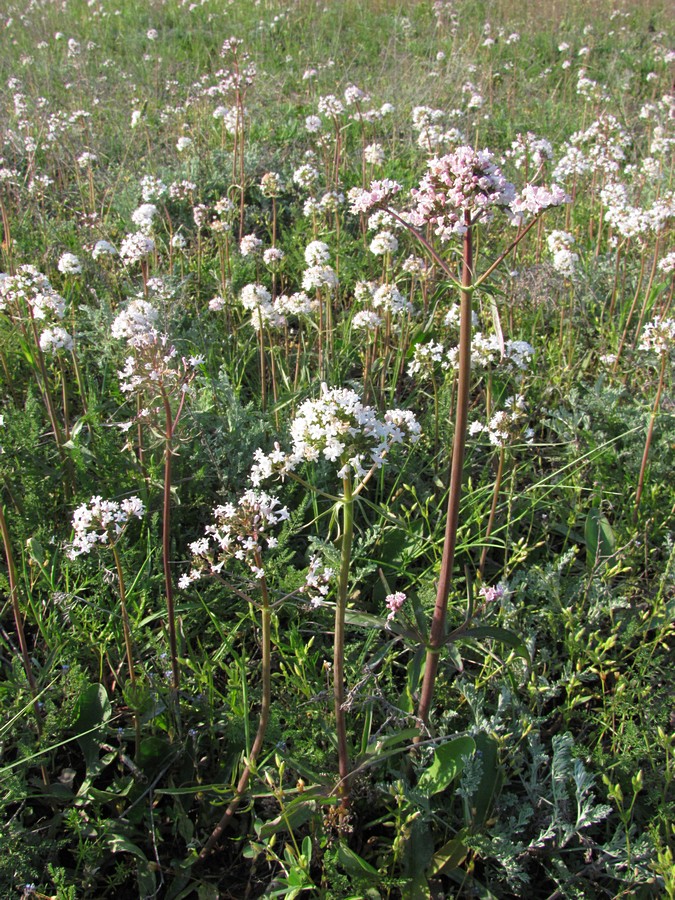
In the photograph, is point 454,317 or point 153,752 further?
point 454,317

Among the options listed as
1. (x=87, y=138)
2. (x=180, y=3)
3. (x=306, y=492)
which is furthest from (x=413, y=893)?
(x=180, y=3)

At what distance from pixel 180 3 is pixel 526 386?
41.6 ft

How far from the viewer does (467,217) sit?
5.00ft

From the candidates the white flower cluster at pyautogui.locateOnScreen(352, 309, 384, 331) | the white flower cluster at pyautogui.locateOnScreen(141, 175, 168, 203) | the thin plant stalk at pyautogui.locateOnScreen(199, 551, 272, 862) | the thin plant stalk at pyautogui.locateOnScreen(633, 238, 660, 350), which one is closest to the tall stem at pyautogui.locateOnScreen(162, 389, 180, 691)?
the thin plant stalk at pyautogui.locateOnScreen(199, 551, 272, 862)

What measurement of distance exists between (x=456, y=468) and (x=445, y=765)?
785 mm

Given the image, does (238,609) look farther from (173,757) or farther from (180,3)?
(180,3)

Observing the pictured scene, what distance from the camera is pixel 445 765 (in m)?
1.78

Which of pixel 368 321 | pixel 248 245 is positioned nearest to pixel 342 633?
pixel 368 321

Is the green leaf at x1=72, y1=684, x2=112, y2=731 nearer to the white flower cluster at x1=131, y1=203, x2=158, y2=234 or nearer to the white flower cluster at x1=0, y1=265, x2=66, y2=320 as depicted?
the white flower cluster at x1=0, y1=265, x2=66, y2=320

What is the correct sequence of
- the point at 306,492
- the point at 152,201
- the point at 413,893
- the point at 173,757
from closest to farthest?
the point at 413,893
the point at 173,757
the point at 306,492
the point at 152,201

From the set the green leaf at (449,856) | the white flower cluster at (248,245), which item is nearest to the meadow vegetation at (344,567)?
the green leaf at (449,856)

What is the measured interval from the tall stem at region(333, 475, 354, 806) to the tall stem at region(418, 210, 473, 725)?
226 mm

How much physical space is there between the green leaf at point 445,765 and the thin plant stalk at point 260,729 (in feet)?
1.44

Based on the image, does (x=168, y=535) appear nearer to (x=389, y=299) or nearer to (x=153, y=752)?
(x=153, y=752)
